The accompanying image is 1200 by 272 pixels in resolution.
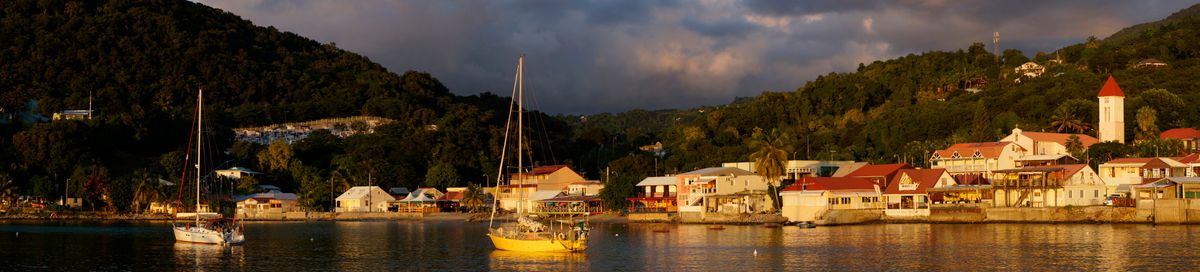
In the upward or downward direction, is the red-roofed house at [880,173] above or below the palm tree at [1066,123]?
below

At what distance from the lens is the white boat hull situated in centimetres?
6600

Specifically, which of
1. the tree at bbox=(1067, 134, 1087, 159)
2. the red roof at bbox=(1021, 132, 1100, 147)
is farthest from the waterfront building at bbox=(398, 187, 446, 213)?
the tree at bbox=(1067, 134, 1087, 159)

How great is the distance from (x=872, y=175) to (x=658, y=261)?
39.5 meters

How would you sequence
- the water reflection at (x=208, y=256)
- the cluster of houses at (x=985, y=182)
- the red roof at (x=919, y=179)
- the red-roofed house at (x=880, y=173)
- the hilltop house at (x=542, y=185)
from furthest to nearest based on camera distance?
the hilltop house at (x=542, y=185), the red-roofed house at (x=880, y=173), the red roof at (x=919, y=179), the cluster of houses at (x=985, y=182), the water reflection at (x=208, y=256)

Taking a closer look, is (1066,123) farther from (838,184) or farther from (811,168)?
(838,184)

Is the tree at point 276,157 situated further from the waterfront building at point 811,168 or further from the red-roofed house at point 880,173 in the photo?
the red-roofed house at point 880,173

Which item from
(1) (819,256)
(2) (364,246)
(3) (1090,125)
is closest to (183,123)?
(2) (364,246)

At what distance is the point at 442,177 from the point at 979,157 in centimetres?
6039

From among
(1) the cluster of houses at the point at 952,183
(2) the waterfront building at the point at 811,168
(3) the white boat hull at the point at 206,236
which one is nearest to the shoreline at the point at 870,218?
(1) the cluster of houses at the point at 952,183

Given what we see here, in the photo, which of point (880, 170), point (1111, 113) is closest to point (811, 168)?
point (880, 170)

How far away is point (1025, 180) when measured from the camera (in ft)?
274

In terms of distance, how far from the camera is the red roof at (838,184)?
276 feet

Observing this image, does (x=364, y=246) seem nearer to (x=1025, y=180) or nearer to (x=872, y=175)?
(x=872, y=175)

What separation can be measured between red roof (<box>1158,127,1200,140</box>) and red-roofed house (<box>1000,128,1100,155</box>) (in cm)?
508
